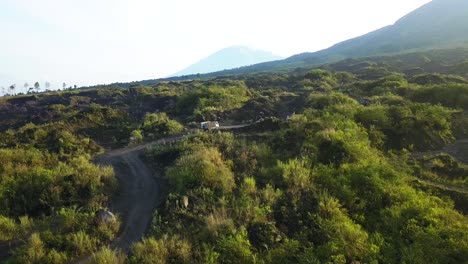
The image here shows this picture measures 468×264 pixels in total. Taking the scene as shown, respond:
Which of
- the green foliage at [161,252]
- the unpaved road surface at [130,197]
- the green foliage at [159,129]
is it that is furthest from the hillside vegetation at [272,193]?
the green foliage at [159,129]

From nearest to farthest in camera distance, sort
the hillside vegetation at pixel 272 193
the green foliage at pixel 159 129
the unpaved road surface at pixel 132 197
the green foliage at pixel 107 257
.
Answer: the green foliage at pixel 107 257 < the hillside vegetation at pixel 272 193 < the unpaved road surface at pixel 132 197 < the green foliage at pixel 159 129

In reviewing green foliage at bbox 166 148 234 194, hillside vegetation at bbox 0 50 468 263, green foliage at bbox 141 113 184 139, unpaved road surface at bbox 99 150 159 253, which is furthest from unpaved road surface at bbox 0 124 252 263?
green foliage at bbox 141 113 184 139

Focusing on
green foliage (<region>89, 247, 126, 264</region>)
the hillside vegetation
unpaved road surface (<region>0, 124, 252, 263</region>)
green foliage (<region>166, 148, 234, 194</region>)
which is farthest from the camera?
green foliage (<region>166, 148, 234, 194</region>)

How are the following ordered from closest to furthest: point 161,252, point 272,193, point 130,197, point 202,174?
point 161,252 < point 272,193 < point 202,174 < point 130,197

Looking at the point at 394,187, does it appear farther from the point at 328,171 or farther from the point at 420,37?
the point at 420,37

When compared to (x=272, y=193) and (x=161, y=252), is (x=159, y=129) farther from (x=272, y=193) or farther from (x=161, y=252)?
(x=161, y=252)

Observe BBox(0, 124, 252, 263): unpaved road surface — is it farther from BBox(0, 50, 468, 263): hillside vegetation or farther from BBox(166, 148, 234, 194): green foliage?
BBox(166, 148, 234, 194): green foliage

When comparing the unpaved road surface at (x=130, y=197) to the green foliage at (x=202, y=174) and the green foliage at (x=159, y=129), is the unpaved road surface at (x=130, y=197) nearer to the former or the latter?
the green foliage at (x=202, y=174)

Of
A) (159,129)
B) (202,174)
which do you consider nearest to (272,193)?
(202,174)

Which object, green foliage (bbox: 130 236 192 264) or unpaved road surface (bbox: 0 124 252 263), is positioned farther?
unpaved road surface (bbox: 0 124 252 263)

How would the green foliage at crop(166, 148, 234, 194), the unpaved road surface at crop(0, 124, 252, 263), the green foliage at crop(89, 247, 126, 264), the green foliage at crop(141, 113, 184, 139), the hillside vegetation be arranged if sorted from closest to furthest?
the green foliage at crop(89, 247, 126, 264) → the hillside vegetation → the unpaved road surface at crop(0, 124, 252, 263) → the green foliage at crop(166, 148, 234, 194) → the green foliage at crop(141, 113, 184, 139)
